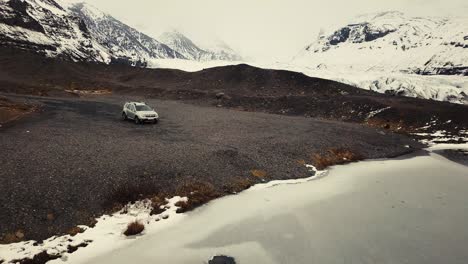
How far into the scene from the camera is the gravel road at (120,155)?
17.9m

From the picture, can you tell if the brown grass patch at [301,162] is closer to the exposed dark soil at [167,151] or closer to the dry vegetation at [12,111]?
the exposed dark soil at [167,151]

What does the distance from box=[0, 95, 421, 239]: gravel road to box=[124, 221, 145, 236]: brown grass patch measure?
6.70 ft

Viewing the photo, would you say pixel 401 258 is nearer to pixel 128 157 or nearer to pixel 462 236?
pixel 462 236

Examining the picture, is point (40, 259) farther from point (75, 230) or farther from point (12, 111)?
point (12, 111)

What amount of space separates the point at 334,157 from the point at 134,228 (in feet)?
66.9

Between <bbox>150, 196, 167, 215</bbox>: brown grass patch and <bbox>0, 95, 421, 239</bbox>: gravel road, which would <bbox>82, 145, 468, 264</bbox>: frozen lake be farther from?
<bbox>0, 95, 421, 239</bbox>: gravel road

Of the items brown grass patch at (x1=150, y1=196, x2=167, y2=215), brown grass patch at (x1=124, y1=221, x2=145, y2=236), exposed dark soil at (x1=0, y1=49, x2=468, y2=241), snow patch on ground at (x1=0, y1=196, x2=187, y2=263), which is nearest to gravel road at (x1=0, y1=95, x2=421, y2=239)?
exposed dark soil at (x1=0, y1=49, x2=468, y2=241)

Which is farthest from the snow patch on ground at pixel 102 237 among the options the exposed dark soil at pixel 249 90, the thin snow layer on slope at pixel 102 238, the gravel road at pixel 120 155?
the exposed dark soil at pixel 249 90

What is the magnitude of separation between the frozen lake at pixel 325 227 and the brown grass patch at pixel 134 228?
2.10ft

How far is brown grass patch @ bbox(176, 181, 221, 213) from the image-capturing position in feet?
66.2

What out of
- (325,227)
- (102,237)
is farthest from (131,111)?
(325,227)

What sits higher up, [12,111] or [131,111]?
[131,111]

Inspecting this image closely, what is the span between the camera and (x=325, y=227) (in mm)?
18344

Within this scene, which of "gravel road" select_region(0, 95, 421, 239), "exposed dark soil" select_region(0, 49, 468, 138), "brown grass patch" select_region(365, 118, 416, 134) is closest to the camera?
"gravel road" select_region(0, 95, 421, 239)
